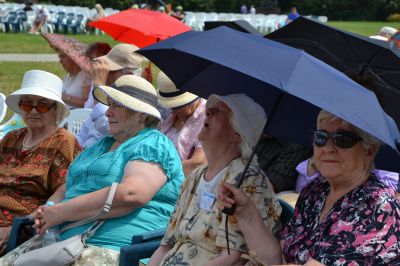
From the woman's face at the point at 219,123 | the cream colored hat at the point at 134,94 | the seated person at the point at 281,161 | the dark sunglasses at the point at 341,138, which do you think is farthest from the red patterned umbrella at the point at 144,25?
the dark sunglasses at the point at 341,138

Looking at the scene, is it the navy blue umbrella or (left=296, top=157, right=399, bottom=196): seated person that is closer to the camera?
the navy blue umbrella

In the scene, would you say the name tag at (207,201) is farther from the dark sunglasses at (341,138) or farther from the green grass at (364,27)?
the green grass at (364,27)

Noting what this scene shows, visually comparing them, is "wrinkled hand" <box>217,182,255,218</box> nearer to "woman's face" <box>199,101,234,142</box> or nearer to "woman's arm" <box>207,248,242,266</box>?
"woman's arm" <box>207,248,242,266</box>

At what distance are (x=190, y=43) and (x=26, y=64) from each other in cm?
1517

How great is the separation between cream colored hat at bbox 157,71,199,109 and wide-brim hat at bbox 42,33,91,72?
198 cm

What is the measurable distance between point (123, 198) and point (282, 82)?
1513mm

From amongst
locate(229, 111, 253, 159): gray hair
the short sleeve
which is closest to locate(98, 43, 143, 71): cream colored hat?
the short sleeve

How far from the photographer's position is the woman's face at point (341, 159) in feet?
9.29

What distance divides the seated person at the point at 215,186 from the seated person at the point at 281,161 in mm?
1306

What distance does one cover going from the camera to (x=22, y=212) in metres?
4.59

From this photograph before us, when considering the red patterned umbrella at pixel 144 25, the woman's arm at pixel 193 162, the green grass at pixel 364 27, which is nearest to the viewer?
the woman's arm at pixel 193 162

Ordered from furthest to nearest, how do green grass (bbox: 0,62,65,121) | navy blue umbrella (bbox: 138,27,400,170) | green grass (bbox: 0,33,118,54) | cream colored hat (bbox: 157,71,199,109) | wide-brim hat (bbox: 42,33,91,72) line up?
1. green grass (bbox: 0,33,118,54)
2. green grass (bbox: 0,62,65,121)
3. wide-brim hat (bbox: 42,33,91,72)
4. cream colored hat (bbox: 157,71,199,109)
5. navy blue umbrella (bbox: 138,27,400,170)

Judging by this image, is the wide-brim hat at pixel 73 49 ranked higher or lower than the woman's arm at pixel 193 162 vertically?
lower

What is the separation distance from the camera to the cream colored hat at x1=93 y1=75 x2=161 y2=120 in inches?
162
